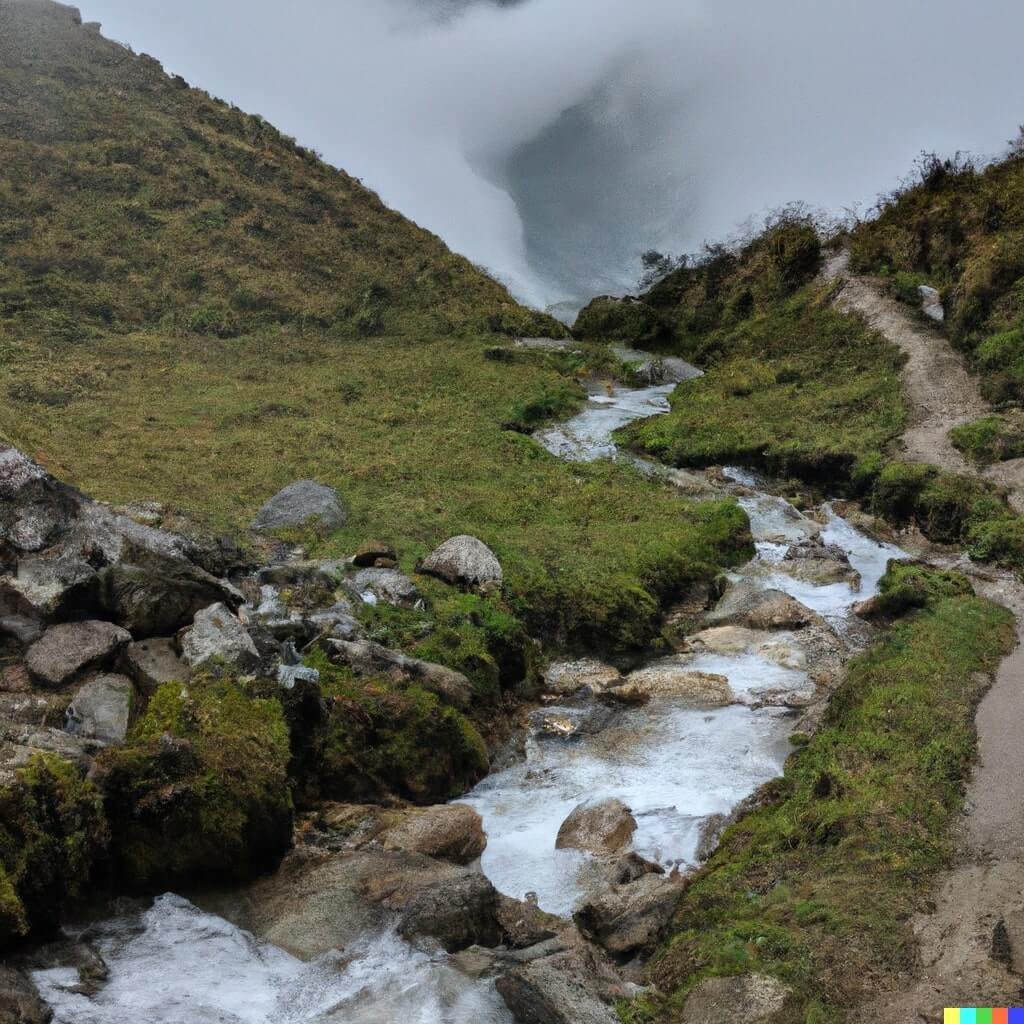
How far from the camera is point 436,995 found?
27.2 feet

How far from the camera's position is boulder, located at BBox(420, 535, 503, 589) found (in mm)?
18828

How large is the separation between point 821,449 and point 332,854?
24.0m

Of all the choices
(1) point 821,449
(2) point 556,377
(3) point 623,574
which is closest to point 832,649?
(3) point 623,574

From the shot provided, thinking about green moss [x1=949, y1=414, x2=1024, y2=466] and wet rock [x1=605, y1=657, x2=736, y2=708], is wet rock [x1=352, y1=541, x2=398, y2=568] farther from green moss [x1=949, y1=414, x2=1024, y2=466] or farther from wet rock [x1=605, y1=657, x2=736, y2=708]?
green moss [x1=949, y1=414, x2=1024, y2=466]

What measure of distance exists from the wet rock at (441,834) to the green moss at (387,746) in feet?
2.92

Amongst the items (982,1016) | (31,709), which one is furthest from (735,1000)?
(31,709)

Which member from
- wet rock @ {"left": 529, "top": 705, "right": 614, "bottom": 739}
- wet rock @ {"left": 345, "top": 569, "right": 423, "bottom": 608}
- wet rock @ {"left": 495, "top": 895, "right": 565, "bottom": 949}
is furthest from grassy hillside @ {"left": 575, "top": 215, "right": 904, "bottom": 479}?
wet rock @ {"left": 495, "top": 895, "right": 565, "bottom": 949}

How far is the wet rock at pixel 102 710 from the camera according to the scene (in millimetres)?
10812

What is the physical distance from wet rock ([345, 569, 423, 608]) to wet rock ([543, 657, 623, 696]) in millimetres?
3229

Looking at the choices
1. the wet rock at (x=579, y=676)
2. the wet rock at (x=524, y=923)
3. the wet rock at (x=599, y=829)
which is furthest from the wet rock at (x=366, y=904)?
the wet rock at (x=579, y=676)

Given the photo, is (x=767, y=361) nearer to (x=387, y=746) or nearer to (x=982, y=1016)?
(x=387, y=746)

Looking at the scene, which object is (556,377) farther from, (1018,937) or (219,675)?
(1018,937)

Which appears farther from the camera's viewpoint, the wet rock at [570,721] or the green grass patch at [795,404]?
the green grass patch at [795,404]

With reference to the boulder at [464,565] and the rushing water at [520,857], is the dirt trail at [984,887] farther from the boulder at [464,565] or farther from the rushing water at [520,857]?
the boulder at [464,565]
